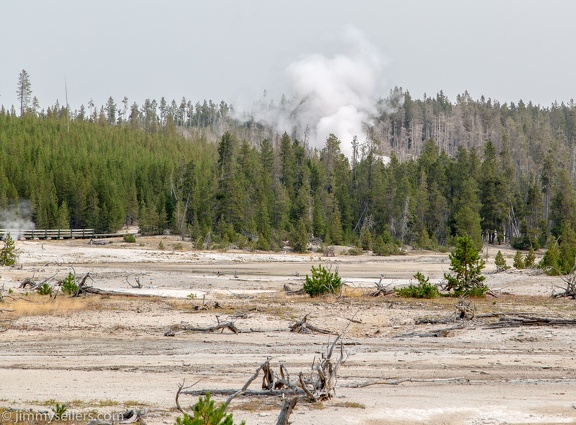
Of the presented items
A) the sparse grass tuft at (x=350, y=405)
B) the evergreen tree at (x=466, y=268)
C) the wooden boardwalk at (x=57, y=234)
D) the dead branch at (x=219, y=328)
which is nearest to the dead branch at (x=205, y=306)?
the dead branch at (x=219, y=328)

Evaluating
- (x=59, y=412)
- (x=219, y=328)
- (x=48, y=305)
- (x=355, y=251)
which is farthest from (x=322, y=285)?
(x=355, y=251)

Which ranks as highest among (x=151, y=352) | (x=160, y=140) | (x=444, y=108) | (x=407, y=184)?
(x=444, y=108)

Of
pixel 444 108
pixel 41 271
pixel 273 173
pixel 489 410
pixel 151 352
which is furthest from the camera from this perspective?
pixel 444 108

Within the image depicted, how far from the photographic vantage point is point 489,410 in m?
11.8

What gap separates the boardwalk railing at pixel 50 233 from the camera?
78.2 metres

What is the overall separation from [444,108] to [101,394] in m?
189

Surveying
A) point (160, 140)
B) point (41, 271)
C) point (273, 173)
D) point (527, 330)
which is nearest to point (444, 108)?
point (160, 140)

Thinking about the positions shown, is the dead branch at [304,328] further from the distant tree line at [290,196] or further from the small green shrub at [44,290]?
the distant tree line at [290,196]

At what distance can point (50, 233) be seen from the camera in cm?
8169

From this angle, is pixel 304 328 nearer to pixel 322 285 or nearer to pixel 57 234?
pixel 322 285

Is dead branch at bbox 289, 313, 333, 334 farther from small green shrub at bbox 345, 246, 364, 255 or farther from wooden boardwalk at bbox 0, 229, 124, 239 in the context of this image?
wooden boardwalk at bbox 0, 229, 124, 239

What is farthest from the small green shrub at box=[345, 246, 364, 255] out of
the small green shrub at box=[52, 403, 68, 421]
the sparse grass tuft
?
the small green shrub at box=[52, 403, 68, 421]

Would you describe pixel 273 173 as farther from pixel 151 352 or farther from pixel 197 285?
pixel 151 352

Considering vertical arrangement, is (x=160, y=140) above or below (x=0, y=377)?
above
